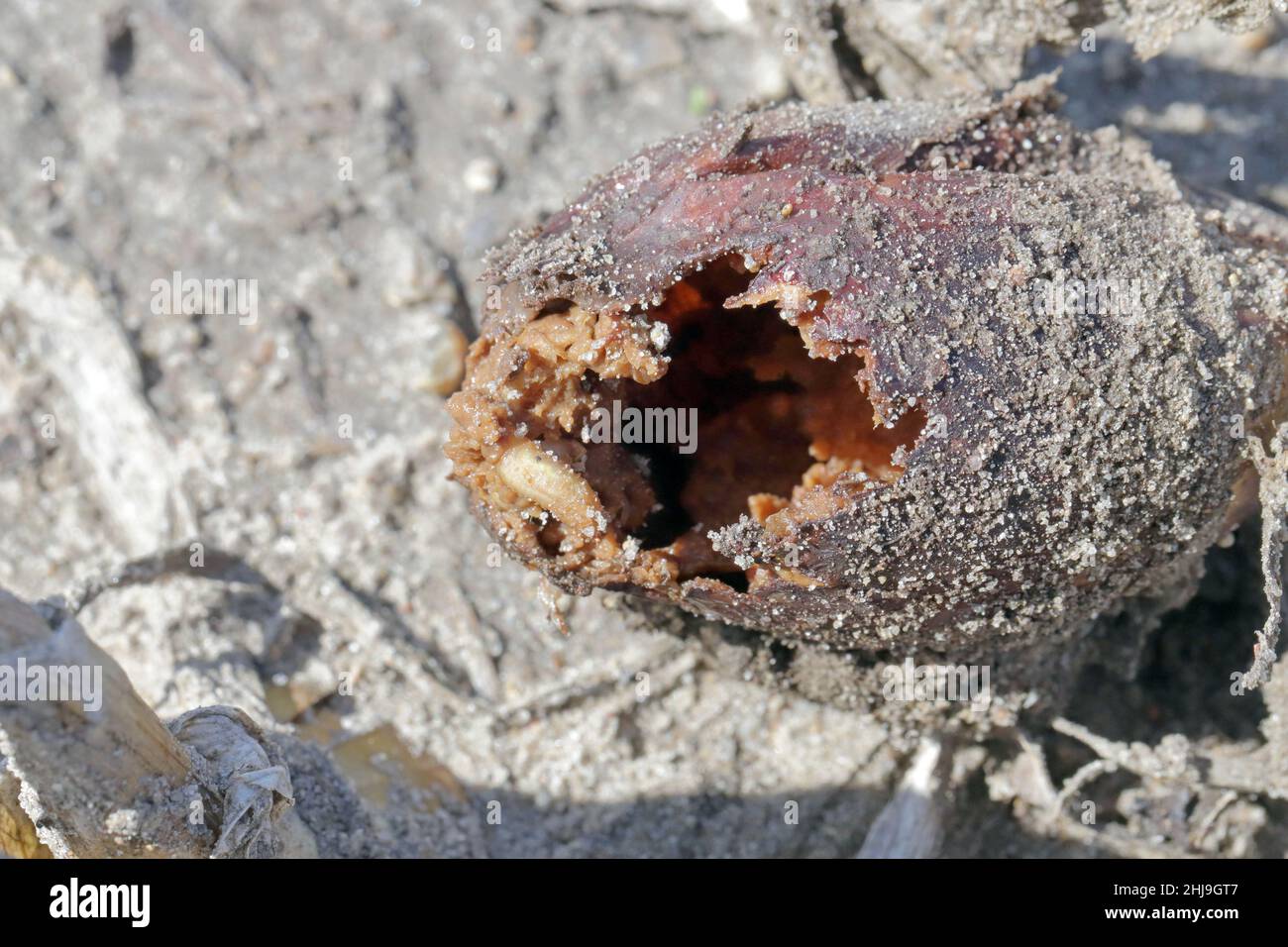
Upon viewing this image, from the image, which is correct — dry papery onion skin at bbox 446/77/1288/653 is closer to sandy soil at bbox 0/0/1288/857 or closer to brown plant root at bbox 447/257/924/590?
brown plant root at bbox 447/257/924/590

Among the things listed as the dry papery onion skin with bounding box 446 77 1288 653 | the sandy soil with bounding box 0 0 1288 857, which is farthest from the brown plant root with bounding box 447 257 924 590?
the sandy soil with bounding box 0 0 1288 857

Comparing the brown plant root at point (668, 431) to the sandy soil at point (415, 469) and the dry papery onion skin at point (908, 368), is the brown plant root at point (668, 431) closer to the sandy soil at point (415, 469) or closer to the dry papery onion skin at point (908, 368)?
the dry papery onion skin at point (908, 368)

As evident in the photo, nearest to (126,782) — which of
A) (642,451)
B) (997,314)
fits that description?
(642,451)

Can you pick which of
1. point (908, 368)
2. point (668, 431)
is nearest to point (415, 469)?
point (668, 431)

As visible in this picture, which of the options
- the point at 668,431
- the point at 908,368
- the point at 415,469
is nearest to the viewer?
the point at 908,368

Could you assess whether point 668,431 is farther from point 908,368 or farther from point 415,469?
point 415,469

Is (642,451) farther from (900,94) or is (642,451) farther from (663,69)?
(663,69)

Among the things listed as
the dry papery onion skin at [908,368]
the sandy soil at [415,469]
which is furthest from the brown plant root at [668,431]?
the sandy soil at [415,469]

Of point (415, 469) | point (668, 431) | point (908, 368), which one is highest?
point (908, 368)
